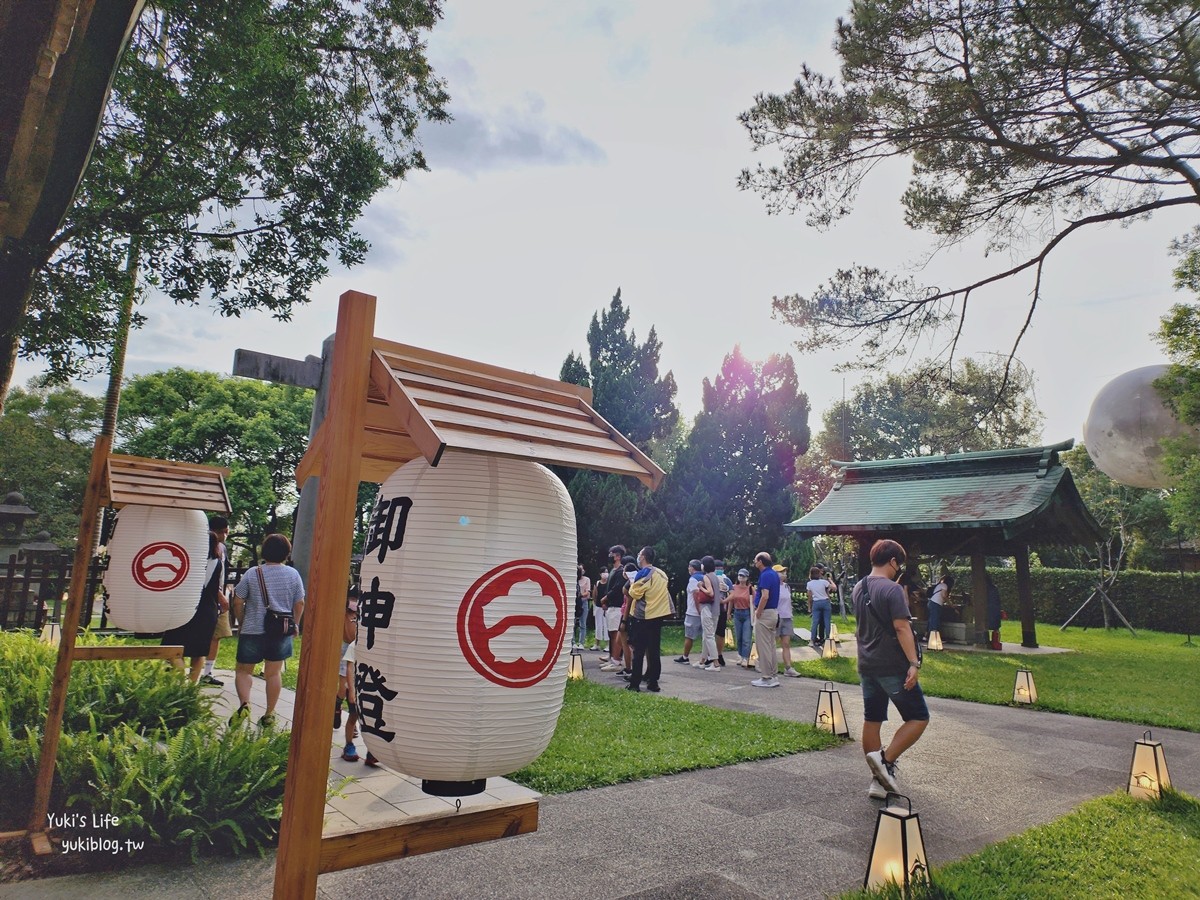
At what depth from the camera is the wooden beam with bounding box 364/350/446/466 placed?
221cm

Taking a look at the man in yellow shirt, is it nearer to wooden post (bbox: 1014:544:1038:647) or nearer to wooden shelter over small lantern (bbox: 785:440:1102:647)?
wooden shelter over small lantern (bbox: 785:440:1102:647)

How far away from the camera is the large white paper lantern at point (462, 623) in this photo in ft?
7.84

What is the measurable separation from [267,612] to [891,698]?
5549 millimetres


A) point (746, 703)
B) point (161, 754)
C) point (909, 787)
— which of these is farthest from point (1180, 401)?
point (161, 754)

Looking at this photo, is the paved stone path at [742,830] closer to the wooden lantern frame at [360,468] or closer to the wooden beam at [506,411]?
the wooden lantern frame at [360,468]

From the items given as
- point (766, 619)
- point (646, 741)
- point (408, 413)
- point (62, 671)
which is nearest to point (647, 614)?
point (766, 619)

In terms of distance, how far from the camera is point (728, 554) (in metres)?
21.2

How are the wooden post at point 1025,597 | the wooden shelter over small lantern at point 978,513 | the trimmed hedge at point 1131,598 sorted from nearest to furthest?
the wooden shelter over small lantern at point 978,513
the wooden post at point 1025,597
the trimmed hedge at point 1131,598

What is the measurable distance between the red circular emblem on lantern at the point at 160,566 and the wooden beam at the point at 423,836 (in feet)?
15.4

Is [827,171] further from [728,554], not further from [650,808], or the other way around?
[728,554]

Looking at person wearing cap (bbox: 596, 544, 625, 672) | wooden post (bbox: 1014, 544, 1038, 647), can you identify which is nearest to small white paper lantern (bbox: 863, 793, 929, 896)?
person wearing cap (bbox: 596, 544, 625, 672)

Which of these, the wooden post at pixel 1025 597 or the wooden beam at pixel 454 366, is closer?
the wooden beam at pixel 454 366

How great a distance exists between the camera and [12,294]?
4559mm

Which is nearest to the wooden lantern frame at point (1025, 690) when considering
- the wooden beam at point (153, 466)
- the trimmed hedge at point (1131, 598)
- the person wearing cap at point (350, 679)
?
the person wearing cap at point (350, 679)
